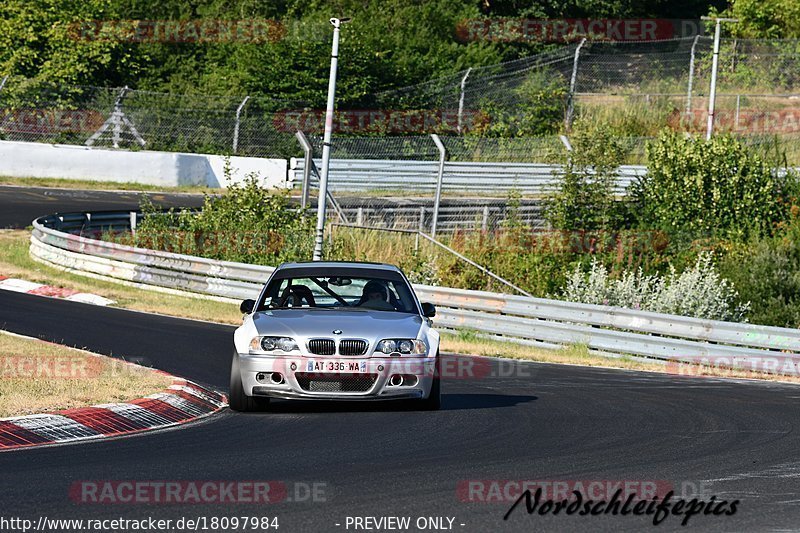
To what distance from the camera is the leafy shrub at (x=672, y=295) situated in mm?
23594

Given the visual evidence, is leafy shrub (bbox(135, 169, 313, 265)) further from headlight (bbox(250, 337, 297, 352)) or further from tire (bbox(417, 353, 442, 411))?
headlight (bbox(250, 337, 297, 352))

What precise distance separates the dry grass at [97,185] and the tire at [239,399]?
2884 cm

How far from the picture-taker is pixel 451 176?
36.3 meters

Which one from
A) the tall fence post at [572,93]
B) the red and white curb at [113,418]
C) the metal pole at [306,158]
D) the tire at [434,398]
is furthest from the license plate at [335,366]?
the tall fence post at [572,93]

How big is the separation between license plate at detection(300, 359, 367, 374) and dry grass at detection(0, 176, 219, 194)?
2942cm

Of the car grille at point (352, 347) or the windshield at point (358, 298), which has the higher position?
the windshield at point (358, 298)

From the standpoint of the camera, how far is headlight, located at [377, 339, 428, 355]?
10922mm

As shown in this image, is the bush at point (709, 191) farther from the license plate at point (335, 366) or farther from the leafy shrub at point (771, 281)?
the license plate at point (335, 366)

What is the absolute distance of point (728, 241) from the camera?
3098 centimetres

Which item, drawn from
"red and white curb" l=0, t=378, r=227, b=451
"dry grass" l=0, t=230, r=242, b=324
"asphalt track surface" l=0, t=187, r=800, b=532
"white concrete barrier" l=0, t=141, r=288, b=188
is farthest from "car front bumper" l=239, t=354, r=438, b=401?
"white concrete barrier" l=0, t=141, r=288, b=188

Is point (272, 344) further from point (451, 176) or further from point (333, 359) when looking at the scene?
point (451, 176)

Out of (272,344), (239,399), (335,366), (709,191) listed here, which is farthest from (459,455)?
(709,191)

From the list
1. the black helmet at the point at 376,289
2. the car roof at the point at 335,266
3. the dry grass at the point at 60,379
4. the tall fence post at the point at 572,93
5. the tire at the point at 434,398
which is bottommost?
the dry grass at the point at 60,379

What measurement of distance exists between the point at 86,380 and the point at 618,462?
5611mm
